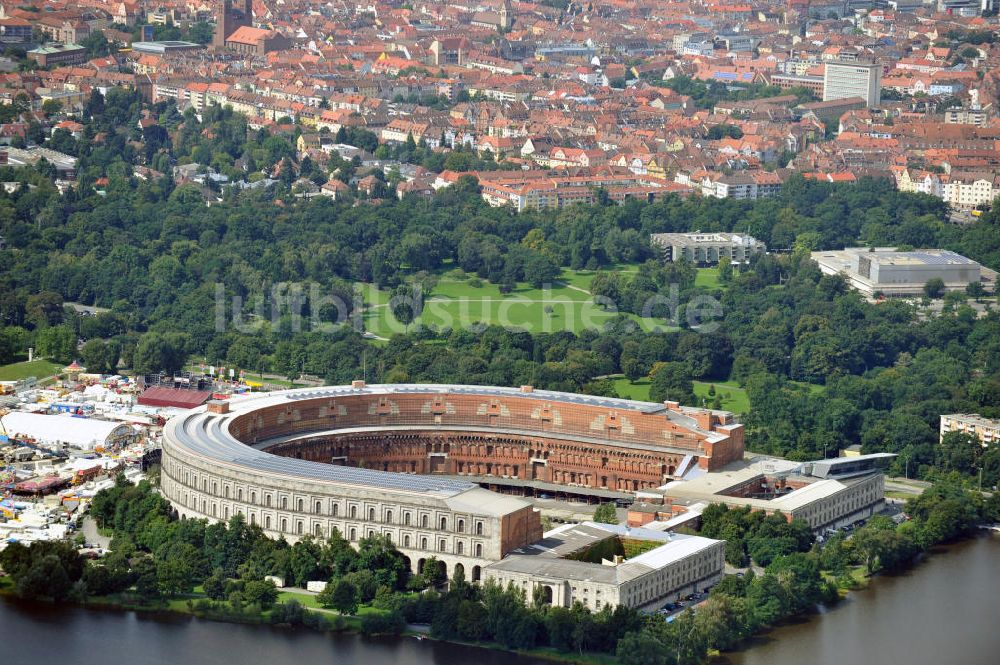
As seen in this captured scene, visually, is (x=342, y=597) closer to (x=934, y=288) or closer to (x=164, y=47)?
(x=934, y=288)

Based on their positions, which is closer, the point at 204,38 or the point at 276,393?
the point at 276,393

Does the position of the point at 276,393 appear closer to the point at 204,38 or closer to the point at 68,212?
the point at 68,212

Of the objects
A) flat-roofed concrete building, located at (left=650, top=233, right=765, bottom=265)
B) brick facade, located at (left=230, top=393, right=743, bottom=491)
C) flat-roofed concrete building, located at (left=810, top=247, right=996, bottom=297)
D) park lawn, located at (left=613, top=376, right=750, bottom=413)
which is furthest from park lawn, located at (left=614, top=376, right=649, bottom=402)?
flat-roofed concrete building, located at (left=650, top=233, right=765, bottom=265)

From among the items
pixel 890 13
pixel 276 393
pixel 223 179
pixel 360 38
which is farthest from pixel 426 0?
pixel 276 393

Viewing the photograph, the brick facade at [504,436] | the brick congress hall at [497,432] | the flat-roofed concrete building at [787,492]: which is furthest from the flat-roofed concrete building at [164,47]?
the flat-roofed concrete building at [787,492]

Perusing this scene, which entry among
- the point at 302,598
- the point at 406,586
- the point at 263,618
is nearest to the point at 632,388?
the point at 406,586

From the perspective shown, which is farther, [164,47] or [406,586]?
[164,47]
